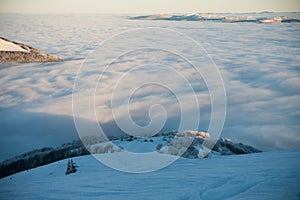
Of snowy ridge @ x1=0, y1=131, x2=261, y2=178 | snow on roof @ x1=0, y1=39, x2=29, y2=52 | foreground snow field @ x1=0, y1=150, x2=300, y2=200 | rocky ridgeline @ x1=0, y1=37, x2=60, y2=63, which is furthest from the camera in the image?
rocky ridgeline @ x1=0, y1=37, x2=60, y2=63

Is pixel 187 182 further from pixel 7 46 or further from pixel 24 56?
pixel 24 56

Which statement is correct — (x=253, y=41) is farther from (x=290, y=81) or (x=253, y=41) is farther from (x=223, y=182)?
(x=223, y=182)

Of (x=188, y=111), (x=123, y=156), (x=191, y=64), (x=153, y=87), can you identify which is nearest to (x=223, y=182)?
(x=123, y=156)

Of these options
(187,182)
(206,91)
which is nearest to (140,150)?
(187,182)

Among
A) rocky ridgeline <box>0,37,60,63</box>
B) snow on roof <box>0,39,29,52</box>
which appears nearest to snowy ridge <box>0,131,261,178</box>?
snow on roof <box>0,39,29,52</box>

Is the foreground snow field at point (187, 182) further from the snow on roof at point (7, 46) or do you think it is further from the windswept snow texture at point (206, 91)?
the snow on roof at point (7, 46)

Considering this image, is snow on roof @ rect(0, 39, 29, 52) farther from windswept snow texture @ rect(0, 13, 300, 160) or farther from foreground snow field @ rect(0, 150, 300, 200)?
foreground snow field @ rect(0, 150, 300, 200)
